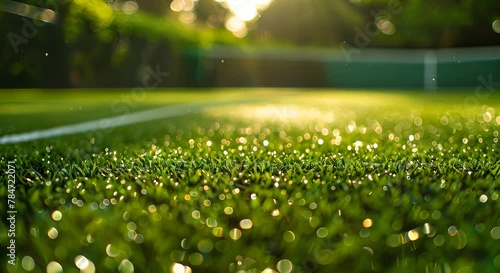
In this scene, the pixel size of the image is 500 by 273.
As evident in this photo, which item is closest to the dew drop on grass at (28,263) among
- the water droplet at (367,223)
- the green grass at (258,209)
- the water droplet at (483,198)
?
the green grass at (258,209)

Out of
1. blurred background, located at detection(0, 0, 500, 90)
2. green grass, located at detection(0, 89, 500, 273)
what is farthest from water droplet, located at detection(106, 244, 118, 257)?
blurred background, located at detection(0, 0, 500, 90)

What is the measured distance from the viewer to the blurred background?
9.58m

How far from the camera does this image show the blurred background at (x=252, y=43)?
9578 mm

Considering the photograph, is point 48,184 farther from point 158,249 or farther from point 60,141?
point 60,141

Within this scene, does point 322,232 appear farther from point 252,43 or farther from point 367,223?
point 252,43

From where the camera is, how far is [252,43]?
26.6 metres

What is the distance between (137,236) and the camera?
1379 millimetres

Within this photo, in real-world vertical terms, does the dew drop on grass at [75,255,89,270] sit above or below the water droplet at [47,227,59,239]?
below

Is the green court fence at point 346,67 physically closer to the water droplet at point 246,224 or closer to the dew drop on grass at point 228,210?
the dew drop on grass at point 228,210

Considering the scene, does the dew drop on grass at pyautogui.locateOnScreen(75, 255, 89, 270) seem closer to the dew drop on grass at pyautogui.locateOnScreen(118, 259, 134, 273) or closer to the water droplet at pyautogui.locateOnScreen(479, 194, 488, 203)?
the dew drop on grass at pyautogui.locateOnScreen(118, 259, 134, 273)

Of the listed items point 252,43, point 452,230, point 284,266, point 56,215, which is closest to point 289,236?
point 284,266

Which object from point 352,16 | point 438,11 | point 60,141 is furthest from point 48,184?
point 352,16

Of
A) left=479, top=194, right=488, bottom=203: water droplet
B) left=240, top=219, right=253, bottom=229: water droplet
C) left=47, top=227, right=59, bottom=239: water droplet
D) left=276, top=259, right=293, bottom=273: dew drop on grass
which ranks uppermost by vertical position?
left=479, top=194, right=488, bottom=203: water droplet

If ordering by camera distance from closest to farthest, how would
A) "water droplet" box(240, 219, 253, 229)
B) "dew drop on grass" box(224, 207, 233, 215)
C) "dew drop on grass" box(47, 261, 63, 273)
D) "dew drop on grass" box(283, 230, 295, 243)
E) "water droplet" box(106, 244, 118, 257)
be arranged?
"dew drop on grass" box(47, 261, 63, 273) < "water droplet" box(106, 244, 118, 257) < "dew drop on grass" box(283, 230, 295, 243) < "water droplet" box(240, 219, 253, 229) < "dew drop on grass" box(224, 207, 233, 215)
